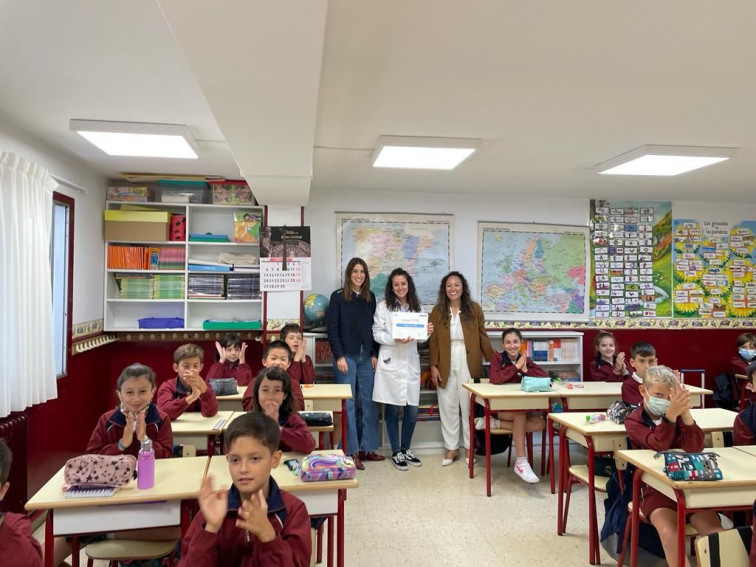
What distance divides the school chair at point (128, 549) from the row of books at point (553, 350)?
3.99 m

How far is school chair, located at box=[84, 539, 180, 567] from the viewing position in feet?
7.21

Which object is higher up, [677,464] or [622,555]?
[677,464]

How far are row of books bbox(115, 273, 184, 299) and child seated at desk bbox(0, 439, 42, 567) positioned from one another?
3384 mm

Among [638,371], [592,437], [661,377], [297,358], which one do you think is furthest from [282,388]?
[638,371]

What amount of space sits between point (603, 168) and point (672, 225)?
2.30 metres

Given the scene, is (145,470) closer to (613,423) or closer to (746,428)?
(613,423)

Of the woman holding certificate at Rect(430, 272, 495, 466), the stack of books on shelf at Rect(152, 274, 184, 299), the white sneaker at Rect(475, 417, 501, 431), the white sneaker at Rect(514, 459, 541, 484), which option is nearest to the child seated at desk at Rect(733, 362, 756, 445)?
the white sneaker at Rect(514, 459, 541, 484)

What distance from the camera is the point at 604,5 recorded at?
72.5 inches

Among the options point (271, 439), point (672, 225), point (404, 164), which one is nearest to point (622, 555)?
point (271, 439)

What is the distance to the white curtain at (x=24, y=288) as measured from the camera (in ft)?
10.1

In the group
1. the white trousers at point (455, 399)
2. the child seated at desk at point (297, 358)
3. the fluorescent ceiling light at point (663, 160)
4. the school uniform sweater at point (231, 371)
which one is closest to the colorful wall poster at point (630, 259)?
the fluorescent ceiling light at point (663, 160)

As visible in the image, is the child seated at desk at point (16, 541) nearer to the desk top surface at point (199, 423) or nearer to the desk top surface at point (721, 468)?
the desk top surface at point (199, 423)

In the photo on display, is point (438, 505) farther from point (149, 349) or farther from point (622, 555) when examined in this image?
point (149, 349)

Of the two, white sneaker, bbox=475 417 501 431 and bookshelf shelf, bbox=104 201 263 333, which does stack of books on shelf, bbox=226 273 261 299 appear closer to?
bookshelf shelf, bbox=104 201 263 333
